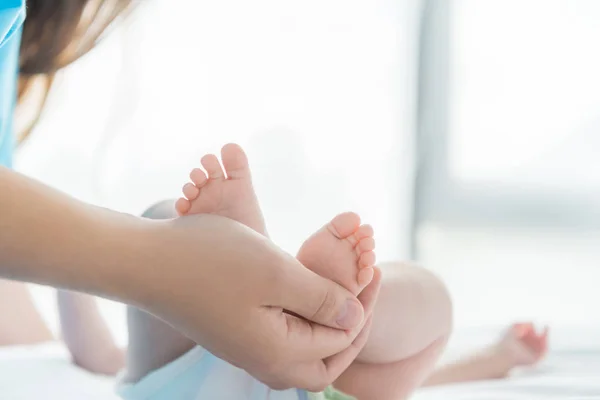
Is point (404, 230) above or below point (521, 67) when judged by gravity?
below

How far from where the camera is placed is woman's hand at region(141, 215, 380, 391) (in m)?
0.42

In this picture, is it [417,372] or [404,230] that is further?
[404,230]

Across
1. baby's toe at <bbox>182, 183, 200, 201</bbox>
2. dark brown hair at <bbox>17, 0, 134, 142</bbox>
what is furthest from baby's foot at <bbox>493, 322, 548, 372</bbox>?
dark brown hair at <bbox>17, 0, 134, 142</bbox>

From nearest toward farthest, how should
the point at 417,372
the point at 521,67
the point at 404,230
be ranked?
the point at 417,372 < the point at 521,67 < the point at 404,230

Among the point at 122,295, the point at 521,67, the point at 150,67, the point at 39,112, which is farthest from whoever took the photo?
the point at 521,67

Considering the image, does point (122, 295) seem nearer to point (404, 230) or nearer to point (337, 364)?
point (337, 364)

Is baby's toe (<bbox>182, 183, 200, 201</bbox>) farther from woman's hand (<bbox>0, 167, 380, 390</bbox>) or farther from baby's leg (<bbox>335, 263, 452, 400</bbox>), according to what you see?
baby's leg (<bbox>335, 263, 452, 400</bbox>)

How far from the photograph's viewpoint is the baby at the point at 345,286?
20.9 inches

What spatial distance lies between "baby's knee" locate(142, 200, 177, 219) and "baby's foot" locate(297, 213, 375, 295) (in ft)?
0.58

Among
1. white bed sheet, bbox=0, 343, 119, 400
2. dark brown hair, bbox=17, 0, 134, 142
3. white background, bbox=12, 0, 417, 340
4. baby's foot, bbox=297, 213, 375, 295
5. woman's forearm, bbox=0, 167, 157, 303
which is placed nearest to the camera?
woman's forearm, bbox=0, 167, 157, 303

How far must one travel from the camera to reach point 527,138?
1.75 m

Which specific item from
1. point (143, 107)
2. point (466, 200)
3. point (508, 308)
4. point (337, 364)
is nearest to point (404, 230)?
point (466, 200)

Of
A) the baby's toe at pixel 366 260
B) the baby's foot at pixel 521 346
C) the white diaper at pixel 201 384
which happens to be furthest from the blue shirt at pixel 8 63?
the baby's foot at pixel 521 346

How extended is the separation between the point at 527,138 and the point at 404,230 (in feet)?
1.26
